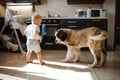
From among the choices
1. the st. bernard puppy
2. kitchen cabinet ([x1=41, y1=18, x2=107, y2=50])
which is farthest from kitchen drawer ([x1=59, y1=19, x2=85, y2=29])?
the st. bernard puppy

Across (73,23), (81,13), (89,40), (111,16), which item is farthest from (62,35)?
(111,16)

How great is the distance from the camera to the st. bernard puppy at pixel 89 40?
4031mm

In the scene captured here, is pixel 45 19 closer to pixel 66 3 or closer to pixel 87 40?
pixel 66 3

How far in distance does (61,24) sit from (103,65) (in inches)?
82.2

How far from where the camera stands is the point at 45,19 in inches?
232

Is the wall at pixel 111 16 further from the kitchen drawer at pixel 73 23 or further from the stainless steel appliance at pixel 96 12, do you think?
the kitchen drawer at pixel 73 23

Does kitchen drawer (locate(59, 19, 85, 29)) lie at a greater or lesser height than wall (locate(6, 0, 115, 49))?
lesser

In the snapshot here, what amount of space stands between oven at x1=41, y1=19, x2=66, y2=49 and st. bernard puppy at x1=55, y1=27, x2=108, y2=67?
1.59 metres

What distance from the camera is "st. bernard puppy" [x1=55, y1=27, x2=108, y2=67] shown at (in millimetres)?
4031

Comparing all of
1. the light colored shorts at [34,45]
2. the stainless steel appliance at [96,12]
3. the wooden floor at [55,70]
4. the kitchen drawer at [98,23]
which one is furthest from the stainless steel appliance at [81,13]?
the light colored shorts at [34,45]

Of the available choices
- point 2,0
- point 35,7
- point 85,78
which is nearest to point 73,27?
point 35,7

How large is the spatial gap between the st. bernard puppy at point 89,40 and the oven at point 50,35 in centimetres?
159

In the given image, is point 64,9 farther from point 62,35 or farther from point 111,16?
point 62,35

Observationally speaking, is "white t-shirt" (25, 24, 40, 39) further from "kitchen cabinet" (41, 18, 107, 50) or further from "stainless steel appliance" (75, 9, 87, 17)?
"stainless steel appliance" (75, 9, 87, 17)
